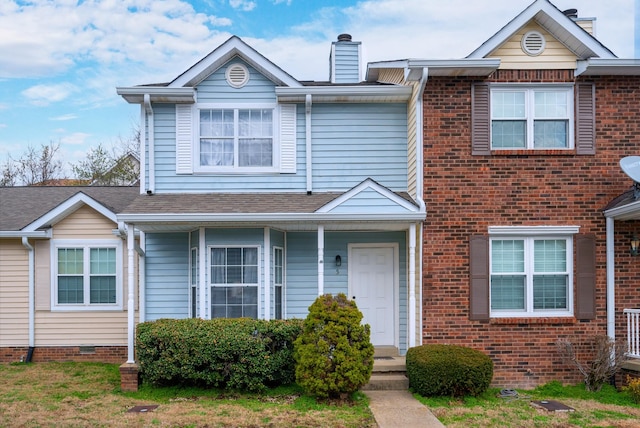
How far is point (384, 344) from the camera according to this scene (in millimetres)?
10906

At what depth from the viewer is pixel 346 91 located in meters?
10.7

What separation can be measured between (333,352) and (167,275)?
4.03m

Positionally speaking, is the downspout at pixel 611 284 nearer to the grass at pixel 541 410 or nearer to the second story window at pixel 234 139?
the grass at pixel 541 410

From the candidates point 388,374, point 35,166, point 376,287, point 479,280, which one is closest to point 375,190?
point 376,287

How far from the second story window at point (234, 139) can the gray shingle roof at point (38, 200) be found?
251cm

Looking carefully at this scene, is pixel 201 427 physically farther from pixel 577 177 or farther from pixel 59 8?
pixel 59 8

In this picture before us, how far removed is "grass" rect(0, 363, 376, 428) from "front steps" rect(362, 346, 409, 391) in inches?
19.6

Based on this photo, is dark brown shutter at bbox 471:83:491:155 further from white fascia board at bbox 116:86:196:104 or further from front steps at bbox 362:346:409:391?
white fascia board at bbox 116:86:196:104

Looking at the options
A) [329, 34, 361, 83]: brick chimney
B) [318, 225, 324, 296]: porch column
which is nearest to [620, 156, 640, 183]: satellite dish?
[318, 225, 324, 296]: porch column

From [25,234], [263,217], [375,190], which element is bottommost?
[25,234]

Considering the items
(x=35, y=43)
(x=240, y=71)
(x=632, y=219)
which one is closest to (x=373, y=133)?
(x=240, y=71)

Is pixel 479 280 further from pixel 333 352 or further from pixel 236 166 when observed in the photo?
pixel 236 166

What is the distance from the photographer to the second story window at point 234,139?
10914mm

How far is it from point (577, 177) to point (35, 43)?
779 inches
